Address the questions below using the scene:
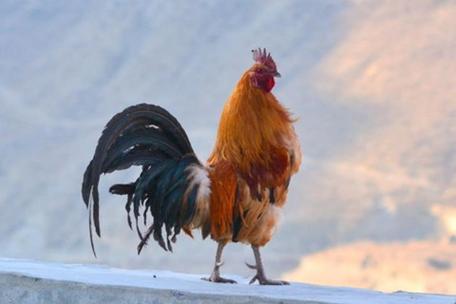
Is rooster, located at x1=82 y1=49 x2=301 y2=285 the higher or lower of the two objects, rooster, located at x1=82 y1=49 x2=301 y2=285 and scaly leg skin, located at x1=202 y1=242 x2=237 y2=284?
the higher

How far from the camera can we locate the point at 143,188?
4449mm

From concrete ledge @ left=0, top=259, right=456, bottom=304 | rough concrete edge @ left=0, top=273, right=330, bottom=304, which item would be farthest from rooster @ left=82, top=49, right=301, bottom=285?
rough concrete edge @ left=0, top=273, right=330, bottom=304

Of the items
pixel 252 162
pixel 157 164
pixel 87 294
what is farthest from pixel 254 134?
pixel 87 294

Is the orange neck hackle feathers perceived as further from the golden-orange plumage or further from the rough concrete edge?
the rough concrete edge

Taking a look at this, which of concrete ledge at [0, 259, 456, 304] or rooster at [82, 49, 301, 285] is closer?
concrete ledge at [0, 259, 456, 304]

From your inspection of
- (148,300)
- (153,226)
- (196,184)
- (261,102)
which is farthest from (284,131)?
(148,300)

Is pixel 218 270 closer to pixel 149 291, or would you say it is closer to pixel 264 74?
pixel 149 291

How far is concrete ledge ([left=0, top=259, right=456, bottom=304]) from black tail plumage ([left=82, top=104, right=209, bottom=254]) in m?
0.32

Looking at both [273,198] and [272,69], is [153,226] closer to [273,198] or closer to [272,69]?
[273,198]

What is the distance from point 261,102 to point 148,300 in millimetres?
1158

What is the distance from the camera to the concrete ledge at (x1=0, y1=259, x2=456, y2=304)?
3.85 metres

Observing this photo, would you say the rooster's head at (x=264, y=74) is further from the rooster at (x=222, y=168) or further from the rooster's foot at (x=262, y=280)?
the rooster's foot at (x=262, y=280)

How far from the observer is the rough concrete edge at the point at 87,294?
3.80 meters

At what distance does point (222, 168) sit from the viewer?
4449 mm
